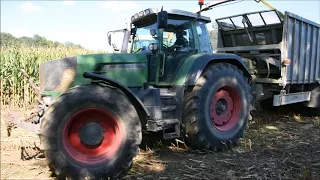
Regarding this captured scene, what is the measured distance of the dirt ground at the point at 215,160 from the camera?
379cm

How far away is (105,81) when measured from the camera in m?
3.97

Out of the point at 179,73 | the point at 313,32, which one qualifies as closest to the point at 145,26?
the point at 179,73

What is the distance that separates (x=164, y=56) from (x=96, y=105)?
Result: 1.56m

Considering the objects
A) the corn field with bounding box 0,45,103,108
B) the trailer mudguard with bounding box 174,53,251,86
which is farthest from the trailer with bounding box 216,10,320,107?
the corn field with bounding box 0,45,103,108

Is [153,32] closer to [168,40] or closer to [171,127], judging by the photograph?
[168,40]

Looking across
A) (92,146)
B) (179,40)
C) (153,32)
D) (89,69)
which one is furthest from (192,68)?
(92,146)

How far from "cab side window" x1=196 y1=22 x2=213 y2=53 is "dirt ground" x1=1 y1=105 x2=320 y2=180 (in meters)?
1.67

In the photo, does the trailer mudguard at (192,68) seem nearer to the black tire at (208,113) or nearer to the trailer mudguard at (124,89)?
the black tire at (208,113)

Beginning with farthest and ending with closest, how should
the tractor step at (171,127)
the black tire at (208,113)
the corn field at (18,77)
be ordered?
the corn field at (18,77) → the black tire at (208,113) → the tractor step at (171,127)

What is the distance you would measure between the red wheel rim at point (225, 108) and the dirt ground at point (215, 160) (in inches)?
16.7

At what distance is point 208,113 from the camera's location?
474 cm

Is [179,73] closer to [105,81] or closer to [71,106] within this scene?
[105,81]

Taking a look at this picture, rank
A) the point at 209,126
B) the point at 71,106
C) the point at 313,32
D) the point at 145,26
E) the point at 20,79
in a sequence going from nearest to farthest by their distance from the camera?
1. the point at 71,106
2. the point at 209,126
3. the point at 145,26
4. the point at 313,32
5. the point at 20,79

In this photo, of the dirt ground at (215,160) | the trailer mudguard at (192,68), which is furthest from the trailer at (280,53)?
the trailer mudguard at (192,68)
